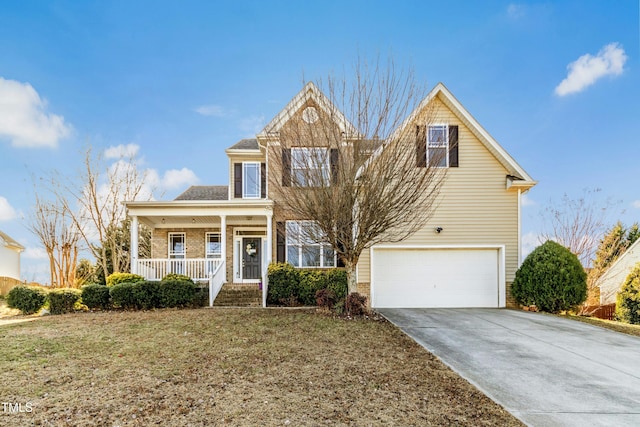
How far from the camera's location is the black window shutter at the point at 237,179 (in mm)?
15336

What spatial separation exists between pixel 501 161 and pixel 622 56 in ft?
22.4

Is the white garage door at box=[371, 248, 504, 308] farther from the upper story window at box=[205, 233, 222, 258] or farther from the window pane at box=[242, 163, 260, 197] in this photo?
the upper story window at box=[205, 233, 222, 258]

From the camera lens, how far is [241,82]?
13.3 meters

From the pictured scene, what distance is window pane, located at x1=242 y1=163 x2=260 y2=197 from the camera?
50.5ft

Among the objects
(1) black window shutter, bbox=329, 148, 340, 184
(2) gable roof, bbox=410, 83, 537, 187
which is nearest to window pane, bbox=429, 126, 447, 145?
(2) gable roof, bbox=410, 83, 537, 187

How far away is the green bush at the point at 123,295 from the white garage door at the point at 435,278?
827 cm

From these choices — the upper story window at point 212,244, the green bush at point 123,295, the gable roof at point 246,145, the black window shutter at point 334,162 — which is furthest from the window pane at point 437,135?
the green bush at point 123,295

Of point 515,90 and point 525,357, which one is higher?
point 515,90

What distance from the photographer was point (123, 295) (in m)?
11.8

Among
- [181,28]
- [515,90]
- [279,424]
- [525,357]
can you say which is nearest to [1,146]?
[181,28]

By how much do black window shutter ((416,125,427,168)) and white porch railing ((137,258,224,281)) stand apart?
8385mm

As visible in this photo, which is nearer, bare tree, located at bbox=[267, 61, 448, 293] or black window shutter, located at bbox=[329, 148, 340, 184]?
bare tree, located at bbox=[267, 61, 448, 293]

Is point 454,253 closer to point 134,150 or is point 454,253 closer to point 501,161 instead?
point 501,161

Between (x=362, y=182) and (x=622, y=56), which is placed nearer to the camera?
(x=362, y=182)
